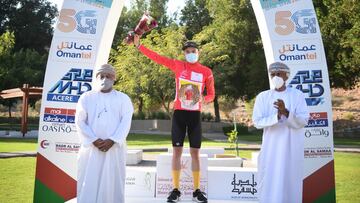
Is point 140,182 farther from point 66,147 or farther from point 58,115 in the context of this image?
point 58,115

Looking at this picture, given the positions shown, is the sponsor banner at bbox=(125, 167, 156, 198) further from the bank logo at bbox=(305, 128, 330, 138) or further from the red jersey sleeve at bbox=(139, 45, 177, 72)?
the bank logo at bbox=(305, 128, 330, 138)

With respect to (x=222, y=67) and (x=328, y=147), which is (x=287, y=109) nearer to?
(x=328, y=147)

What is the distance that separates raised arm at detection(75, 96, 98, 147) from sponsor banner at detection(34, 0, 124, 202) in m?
1.40

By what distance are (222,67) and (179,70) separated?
74.8 ft

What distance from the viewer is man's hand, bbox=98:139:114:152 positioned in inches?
199

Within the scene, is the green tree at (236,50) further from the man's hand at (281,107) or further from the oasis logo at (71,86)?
the man's hand at (281,107)

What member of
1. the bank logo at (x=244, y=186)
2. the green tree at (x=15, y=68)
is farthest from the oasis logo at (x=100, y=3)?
the green tree at (x=15, y=68)

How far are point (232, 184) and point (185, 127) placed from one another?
1.23 metres

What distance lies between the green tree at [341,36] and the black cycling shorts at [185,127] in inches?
712

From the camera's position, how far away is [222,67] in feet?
94.0

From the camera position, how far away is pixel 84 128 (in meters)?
5.17

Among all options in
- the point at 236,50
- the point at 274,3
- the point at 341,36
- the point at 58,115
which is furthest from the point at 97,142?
the point at 236,50

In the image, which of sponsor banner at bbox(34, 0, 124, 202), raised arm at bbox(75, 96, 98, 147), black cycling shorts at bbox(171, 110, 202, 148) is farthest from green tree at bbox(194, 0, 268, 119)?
raised arm at bbox(75, 96, 98, 147)

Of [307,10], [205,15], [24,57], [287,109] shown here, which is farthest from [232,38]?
[287,109]
